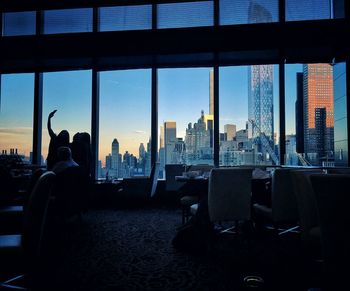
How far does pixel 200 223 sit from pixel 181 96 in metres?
4.72

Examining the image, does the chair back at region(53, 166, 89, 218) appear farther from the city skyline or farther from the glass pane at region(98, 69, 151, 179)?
the city skyline

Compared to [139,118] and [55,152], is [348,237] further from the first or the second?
[139,118]

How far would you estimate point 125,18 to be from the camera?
7816 mm

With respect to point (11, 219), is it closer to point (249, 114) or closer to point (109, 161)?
point (109, 161)

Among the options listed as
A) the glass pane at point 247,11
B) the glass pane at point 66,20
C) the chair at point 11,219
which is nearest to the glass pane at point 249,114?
the glass pane at point 247,11

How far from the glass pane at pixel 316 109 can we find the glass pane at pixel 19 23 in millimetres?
6613

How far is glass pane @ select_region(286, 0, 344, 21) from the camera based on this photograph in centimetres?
729

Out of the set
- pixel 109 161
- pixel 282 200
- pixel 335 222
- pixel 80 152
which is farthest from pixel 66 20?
pixel 335 222

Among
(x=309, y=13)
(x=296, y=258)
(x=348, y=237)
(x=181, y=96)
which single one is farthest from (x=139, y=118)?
(x=348, y=237)

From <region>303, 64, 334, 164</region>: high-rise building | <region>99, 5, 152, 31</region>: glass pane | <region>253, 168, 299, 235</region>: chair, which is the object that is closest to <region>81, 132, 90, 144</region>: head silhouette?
<region>99, 5, 152, 31</region>: glass pane

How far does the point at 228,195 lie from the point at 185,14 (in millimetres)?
5418

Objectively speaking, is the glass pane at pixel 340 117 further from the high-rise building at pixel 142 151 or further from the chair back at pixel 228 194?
the high-rise building at pixel 142 151

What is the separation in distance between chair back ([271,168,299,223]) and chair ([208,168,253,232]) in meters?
0.34

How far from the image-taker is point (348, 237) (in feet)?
6.02
